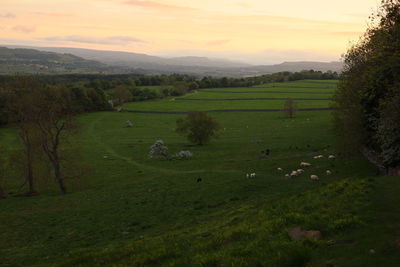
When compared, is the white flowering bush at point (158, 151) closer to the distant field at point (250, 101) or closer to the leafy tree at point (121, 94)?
the distant field at point (250, 101)

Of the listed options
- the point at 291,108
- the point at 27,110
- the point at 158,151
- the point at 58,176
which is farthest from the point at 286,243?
the point at 291,108

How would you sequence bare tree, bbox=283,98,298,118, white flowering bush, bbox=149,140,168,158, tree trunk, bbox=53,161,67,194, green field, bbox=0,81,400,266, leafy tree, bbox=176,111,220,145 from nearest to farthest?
1. green field, bbox=0,81,400,266
2. tree trunk, bbox=53,161,67,194
3. white flowering bush, bbox=149,140,168,158
4. leafy tree, bbox=176,111,220,145
5. bare tree, bbox=283,98,298,118

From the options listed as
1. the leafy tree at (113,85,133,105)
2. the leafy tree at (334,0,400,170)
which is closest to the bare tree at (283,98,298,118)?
the leafy tree at (334,0,400,170)

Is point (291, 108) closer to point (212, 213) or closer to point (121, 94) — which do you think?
point (121, 94)

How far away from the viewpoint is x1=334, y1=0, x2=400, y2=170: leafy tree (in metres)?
20.5

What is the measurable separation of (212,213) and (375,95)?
16635 millimetres

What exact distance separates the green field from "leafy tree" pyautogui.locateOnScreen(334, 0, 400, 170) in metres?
3.09

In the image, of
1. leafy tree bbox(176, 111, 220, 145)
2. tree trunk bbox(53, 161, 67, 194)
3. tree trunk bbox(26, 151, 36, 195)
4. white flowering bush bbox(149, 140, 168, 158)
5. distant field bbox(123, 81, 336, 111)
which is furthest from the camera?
distant field bbox(123, 81, 336, 111)

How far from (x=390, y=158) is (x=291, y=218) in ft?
41.1

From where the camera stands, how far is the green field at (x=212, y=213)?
12992 mm

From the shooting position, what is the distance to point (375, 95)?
2777 centimetres

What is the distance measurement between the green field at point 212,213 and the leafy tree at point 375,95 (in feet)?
10.1

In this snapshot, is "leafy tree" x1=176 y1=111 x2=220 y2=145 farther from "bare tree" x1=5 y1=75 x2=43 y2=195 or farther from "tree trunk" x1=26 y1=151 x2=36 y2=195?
"tree trunk" x1=26 y1=151 x2=36 y2=195

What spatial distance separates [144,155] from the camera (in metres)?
65.8
